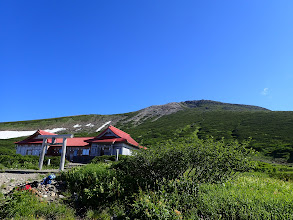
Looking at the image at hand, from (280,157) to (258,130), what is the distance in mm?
21520

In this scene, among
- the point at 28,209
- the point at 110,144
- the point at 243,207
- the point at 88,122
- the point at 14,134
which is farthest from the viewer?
the point at 88,122

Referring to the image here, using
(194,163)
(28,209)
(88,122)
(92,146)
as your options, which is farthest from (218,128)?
(88,122)

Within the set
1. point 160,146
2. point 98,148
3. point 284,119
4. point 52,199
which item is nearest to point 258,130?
point 284,119

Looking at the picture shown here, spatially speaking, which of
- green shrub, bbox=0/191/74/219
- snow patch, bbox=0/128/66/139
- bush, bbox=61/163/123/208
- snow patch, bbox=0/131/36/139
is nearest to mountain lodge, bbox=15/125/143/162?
bush, bbox=61/163/123/208

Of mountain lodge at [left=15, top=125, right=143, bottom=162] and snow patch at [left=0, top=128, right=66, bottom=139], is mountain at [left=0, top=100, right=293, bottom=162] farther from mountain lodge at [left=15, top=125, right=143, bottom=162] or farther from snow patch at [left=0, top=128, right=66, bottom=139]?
mountain lodge at [left=15, top=125, right=143, bottom=162]

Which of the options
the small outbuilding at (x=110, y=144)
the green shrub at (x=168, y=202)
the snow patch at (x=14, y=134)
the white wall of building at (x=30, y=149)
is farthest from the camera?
the snow patch at (x=14, y=134)

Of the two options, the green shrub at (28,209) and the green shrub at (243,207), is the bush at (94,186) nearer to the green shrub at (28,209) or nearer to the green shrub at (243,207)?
A: the green shrub at (28,209)

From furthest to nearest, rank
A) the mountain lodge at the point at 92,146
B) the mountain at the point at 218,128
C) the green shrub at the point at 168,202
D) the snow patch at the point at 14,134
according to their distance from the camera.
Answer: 1. the snow patch at the point at 14,134
2. the mountain at the point at 218,128
3. the mountain lodge at the point at 92,146
4. the green shrub at the point at 168,202

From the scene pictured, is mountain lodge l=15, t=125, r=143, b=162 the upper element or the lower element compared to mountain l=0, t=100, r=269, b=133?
lower

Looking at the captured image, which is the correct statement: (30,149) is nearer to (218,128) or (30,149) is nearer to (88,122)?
(218,128)

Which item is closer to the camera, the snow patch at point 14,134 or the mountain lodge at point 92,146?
the mountain lodge at point 92,146

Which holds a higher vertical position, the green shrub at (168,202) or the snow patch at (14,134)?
the snow patch at (14,134)

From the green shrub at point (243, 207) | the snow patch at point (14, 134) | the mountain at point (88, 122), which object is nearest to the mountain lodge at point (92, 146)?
the green shrub at point (243, 207)

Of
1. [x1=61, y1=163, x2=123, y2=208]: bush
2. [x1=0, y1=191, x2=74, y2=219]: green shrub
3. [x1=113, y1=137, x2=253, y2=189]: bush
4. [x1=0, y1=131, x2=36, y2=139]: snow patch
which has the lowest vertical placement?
[x1=0, y1=191, x2=74, y2=219]: green shrub
